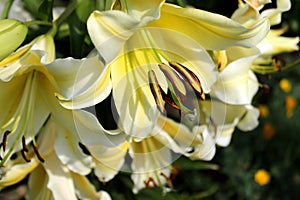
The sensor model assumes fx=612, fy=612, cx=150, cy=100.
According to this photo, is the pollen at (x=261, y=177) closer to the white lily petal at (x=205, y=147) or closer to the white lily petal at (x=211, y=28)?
the white lily petal at (x=205, y=147)

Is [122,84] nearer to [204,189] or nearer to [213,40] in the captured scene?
[213,40]

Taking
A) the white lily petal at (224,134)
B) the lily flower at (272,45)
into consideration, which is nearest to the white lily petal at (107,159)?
the white lily petal at (224,134)

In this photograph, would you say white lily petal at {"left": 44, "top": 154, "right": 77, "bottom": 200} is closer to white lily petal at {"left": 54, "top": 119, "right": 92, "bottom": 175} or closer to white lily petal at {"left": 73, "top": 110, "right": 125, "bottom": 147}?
white lily petal at {"left": 54, "top": 119, "right": 92, "bottom": 175}

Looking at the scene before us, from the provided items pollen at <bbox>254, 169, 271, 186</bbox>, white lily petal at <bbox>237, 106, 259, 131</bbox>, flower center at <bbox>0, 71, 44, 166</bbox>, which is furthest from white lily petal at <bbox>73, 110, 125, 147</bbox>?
pollen at <bbox>254, 169, 271, 186</bbox>

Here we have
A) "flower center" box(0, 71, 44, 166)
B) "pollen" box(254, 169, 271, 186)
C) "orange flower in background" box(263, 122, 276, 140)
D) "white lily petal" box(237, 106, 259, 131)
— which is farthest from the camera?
"orange flower in background" box(263, 122, 276, 140)

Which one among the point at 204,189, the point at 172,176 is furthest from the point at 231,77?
the point at 204,189

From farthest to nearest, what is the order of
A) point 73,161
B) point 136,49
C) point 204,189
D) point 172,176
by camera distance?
point 204,189, point 172,176, point 73,161, point 136,49
